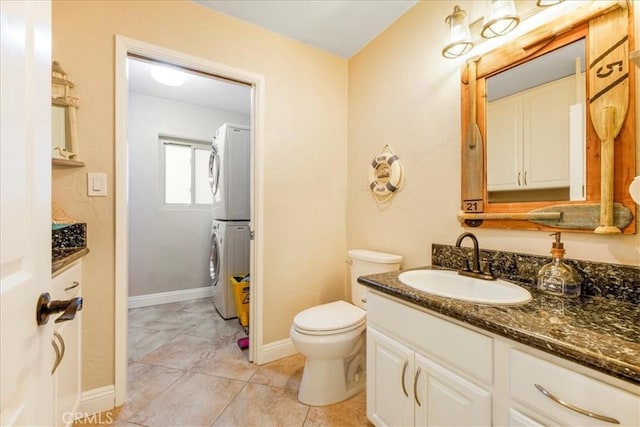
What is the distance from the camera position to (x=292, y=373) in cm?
188

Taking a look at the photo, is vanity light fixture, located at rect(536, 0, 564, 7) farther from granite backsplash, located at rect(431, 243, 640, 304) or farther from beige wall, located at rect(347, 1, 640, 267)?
granite backsplash, located at rect(431, 243, 640, 304)

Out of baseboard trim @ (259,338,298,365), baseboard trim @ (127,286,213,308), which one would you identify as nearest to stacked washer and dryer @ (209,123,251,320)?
baseboard trim @ (127,286,213,308)

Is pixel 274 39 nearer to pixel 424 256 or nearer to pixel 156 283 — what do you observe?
pixel 424 256

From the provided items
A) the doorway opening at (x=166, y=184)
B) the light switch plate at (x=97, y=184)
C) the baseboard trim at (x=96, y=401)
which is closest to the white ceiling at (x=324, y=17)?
the doorway opening at (x=166, y=184)

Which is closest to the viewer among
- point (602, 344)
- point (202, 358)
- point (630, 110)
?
point (602, 344)

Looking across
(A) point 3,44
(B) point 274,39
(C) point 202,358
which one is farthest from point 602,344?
(B) point 274,39

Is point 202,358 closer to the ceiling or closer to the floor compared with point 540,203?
closer to the floor

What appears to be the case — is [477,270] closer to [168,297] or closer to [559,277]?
[559,277]

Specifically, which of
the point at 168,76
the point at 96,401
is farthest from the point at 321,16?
the point at 96,401

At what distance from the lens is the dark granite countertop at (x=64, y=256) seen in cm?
103

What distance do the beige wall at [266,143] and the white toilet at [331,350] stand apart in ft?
1.78

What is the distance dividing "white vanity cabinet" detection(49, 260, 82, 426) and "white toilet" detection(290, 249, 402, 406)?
1004 millimetres

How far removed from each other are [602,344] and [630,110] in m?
0.87

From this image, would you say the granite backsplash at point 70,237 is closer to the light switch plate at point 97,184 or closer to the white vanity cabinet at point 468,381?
the light switch plate at point 97,184
